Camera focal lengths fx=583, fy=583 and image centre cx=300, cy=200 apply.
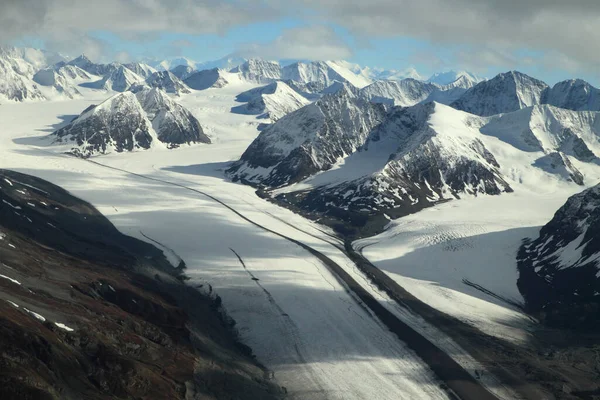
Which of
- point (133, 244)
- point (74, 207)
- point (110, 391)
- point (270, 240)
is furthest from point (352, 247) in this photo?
point (110, 391)

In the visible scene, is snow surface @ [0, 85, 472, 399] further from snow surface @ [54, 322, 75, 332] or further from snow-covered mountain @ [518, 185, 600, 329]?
snow-covered mountain @ [518, 185, 600, 329]

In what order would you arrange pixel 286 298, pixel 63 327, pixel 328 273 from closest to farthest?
pixel 63 327 → pixel 286 298 → pixel 328 273

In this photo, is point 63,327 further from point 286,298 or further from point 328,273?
point 328,273

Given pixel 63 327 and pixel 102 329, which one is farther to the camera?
pixel 102 329

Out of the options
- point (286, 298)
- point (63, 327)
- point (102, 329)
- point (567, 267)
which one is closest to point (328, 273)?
point (286, 298)

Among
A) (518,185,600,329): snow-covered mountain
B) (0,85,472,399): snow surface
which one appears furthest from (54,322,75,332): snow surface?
(518,185,600,329): snow-covered mountain

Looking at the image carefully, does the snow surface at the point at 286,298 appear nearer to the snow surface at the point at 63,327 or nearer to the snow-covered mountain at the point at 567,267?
the snow surface at the point at 63,327

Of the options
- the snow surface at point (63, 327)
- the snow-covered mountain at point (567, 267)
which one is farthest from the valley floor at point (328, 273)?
the snow surface at point (63, 327)
